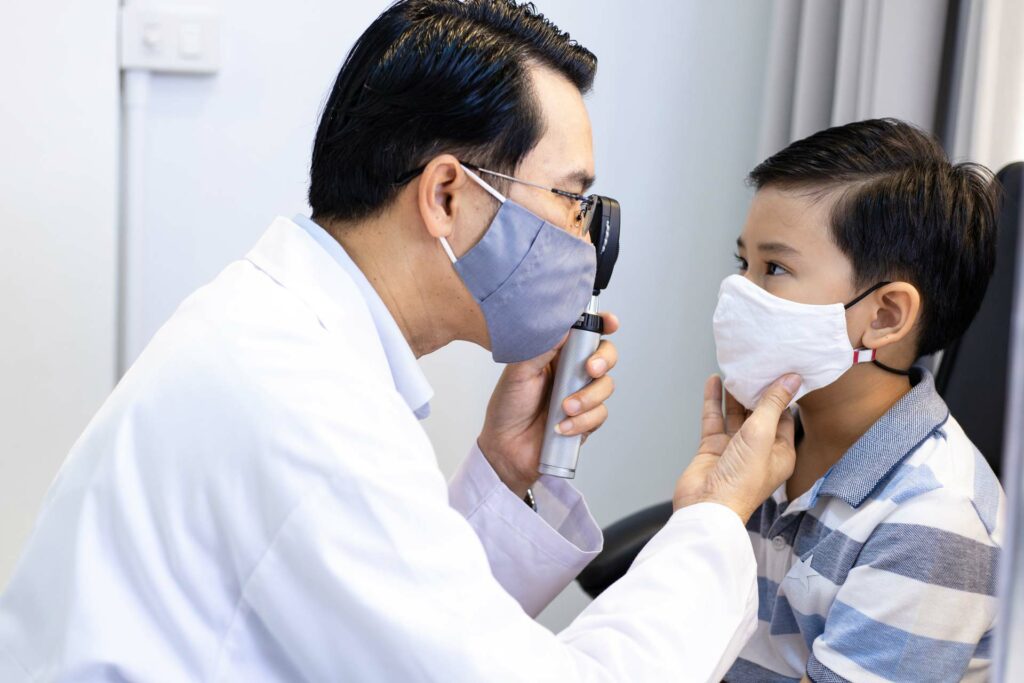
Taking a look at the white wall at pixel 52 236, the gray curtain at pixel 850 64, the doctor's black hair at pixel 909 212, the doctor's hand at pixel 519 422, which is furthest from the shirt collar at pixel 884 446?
the white wall at pixel 52 236

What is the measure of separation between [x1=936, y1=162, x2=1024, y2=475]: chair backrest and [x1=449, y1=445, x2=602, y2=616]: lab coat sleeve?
1.83 feet

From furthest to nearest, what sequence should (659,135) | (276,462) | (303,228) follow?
1. (659,135)
2. (303,228)
3. (276,462)

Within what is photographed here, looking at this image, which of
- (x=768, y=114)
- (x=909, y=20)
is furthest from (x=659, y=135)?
(x=909, y=20)

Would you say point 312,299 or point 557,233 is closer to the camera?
point 312,299

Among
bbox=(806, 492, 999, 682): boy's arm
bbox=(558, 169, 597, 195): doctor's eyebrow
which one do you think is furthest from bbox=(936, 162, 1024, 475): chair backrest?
bbox=(558, 169, 597, 195): doctor's eyebrow

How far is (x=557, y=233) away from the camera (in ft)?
3.83

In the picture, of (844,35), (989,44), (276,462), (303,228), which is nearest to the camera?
(276,462)

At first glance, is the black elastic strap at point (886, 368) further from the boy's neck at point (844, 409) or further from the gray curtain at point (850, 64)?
Answer: the gray curtain at point (850, 64)

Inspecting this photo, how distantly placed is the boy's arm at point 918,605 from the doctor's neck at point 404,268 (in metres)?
0.51

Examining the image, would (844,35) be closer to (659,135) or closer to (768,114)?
(768,114)

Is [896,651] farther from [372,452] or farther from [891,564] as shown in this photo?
[372,452]

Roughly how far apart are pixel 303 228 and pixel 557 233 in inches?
10.6

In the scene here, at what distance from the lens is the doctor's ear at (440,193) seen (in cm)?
108

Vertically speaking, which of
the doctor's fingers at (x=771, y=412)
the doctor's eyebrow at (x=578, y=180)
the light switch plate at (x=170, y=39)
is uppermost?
the light switch plate at (x=170, y=39)
